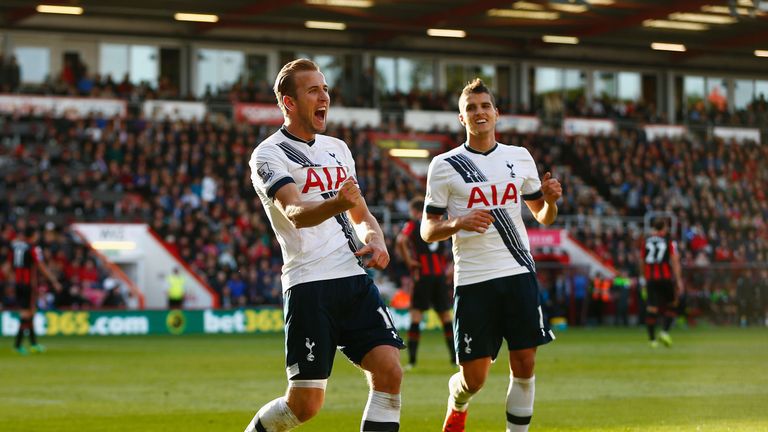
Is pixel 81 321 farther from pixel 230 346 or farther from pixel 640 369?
pixel 640 369

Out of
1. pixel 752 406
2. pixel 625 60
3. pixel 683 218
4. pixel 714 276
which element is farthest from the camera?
pixel 625 60

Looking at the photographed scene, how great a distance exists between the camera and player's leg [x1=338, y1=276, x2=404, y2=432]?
22.5ft

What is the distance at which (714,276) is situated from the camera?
38.3 m

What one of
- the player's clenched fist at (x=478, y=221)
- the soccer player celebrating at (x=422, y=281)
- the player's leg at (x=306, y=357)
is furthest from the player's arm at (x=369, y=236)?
the soccer player celebrating at (x=422, y=281)

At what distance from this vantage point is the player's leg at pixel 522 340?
27.9ft

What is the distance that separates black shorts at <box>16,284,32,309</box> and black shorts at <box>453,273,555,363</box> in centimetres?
1496

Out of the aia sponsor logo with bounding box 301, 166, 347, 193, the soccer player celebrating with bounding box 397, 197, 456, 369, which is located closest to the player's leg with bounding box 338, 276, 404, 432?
the aia sponsor logo with bounding box 301, 166, 347, 193

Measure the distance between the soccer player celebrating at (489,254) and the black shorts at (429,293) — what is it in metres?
9.12

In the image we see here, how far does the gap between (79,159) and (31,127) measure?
6.20 ft

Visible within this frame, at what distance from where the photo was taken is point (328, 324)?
22.8ft

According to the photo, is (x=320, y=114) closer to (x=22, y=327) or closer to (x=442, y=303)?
(x=442, y=303)

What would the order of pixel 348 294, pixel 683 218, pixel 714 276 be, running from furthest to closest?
1. pixel 683 218
2. pixel 714 276
3. pixel 348 294

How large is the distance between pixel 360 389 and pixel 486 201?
21.1 ft

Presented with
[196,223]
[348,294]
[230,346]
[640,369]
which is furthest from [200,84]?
[348,294]
